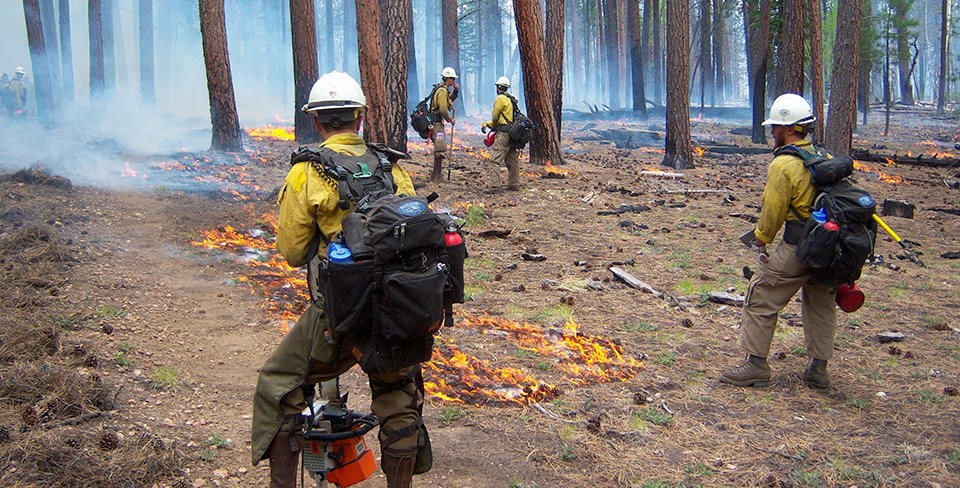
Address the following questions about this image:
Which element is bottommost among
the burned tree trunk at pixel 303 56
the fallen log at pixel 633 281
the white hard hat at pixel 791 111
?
the fallen log at pixel 633 281

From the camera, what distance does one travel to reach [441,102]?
45.2 feet

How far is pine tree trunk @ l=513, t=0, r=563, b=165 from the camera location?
14742 millimetres

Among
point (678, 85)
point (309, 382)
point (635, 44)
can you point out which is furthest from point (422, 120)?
point (635, 44)

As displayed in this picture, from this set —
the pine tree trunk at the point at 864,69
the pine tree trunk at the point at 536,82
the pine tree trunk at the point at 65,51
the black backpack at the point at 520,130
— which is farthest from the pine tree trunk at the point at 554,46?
the pine tree trunk at the point at 65,51

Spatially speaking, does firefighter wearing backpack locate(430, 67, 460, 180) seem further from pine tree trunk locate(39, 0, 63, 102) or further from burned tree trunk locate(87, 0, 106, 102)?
pine tree trunk locate(39, 0, 63, 102)

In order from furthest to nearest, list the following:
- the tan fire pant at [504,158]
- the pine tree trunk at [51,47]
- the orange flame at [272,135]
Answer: the pine tree trunk at [51,47], the orange flame at [272,135], the tan fire pant at [504,158]

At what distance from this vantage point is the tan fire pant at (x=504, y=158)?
42.0 feet

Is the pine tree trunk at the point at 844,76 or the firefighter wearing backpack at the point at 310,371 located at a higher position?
the pine tree trunk at the point at 844,76

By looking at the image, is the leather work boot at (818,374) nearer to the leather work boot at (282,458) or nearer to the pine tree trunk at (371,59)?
the leather work boot at (282,458)

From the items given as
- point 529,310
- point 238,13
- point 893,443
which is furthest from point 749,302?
point 238,13

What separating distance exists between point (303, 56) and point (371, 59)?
18.6 feet

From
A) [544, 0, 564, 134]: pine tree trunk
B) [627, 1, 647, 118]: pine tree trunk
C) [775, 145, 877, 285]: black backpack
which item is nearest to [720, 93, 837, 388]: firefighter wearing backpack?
[775, 145, 877, 285]: black backpack

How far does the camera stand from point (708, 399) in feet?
17.6

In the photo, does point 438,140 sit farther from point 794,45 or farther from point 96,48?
point 96,48
